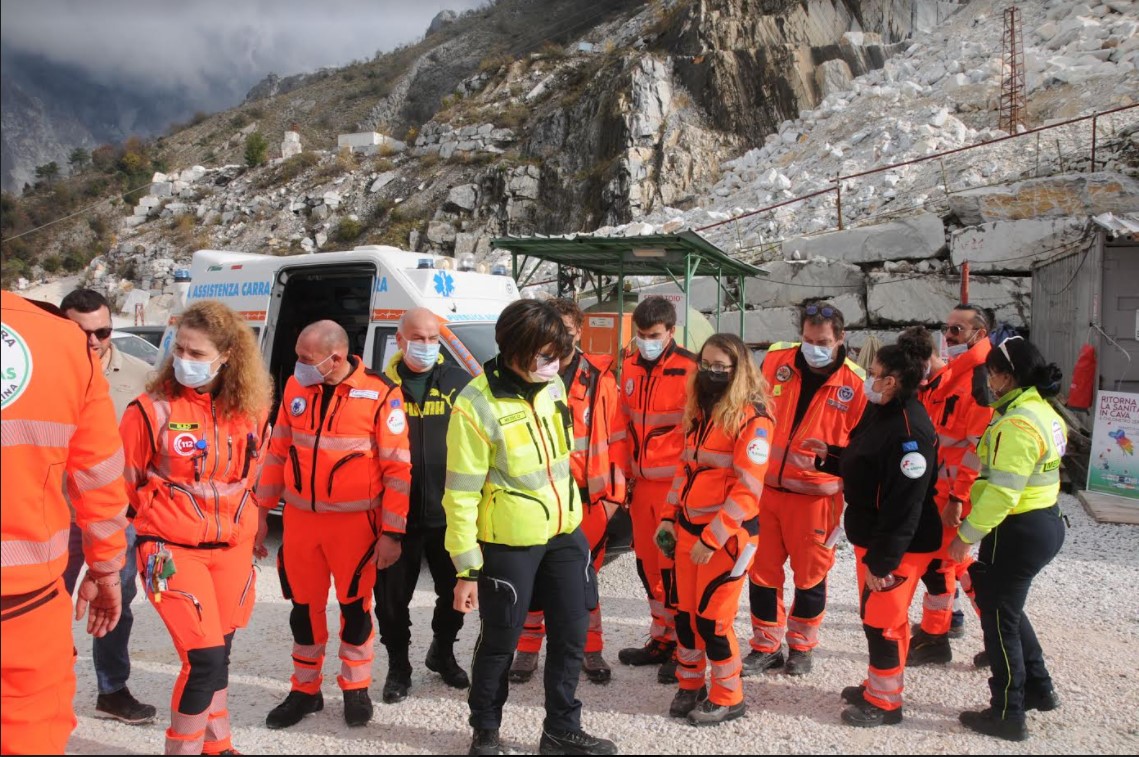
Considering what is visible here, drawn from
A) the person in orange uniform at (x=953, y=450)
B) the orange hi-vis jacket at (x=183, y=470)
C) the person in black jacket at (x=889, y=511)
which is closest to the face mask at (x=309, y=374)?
the orange hi-vis jacket at (x=183, y=470)

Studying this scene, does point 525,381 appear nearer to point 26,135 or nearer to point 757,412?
point 757,412

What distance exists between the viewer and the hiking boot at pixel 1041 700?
3.48 metres

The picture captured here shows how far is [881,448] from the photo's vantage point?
3268mm

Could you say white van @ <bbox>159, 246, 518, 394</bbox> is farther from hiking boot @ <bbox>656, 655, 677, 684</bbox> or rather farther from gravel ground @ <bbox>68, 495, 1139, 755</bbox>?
hiking boot @ <bbox>656, 655, 677, 684</bbox>

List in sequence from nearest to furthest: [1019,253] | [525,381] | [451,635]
→ 1. [525,381]
2. [451,635]
3. [1019,253]

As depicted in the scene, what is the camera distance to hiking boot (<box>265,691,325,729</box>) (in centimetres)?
337

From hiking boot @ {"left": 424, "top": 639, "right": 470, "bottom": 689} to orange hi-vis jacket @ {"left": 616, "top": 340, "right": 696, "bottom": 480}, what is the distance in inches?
54.8

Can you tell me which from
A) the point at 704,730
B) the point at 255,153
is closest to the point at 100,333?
the point at 704,730

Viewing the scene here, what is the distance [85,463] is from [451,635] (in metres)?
2.23

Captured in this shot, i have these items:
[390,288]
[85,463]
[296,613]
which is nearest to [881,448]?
[296,613]

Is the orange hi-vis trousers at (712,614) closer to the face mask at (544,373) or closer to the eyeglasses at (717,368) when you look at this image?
the eyeglasses at (717,368)

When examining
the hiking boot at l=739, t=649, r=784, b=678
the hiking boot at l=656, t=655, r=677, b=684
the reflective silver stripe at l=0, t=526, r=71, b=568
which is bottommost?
the hiking boot at l=656, t=655, r=677, b=684

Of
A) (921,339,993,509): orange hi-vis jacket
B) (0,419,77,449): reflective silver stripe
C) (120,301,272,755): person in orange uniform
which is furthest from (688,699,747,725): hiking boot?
(0,419,77,449): reflective silver stripe

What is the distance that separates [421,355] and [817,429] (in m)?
2.10
